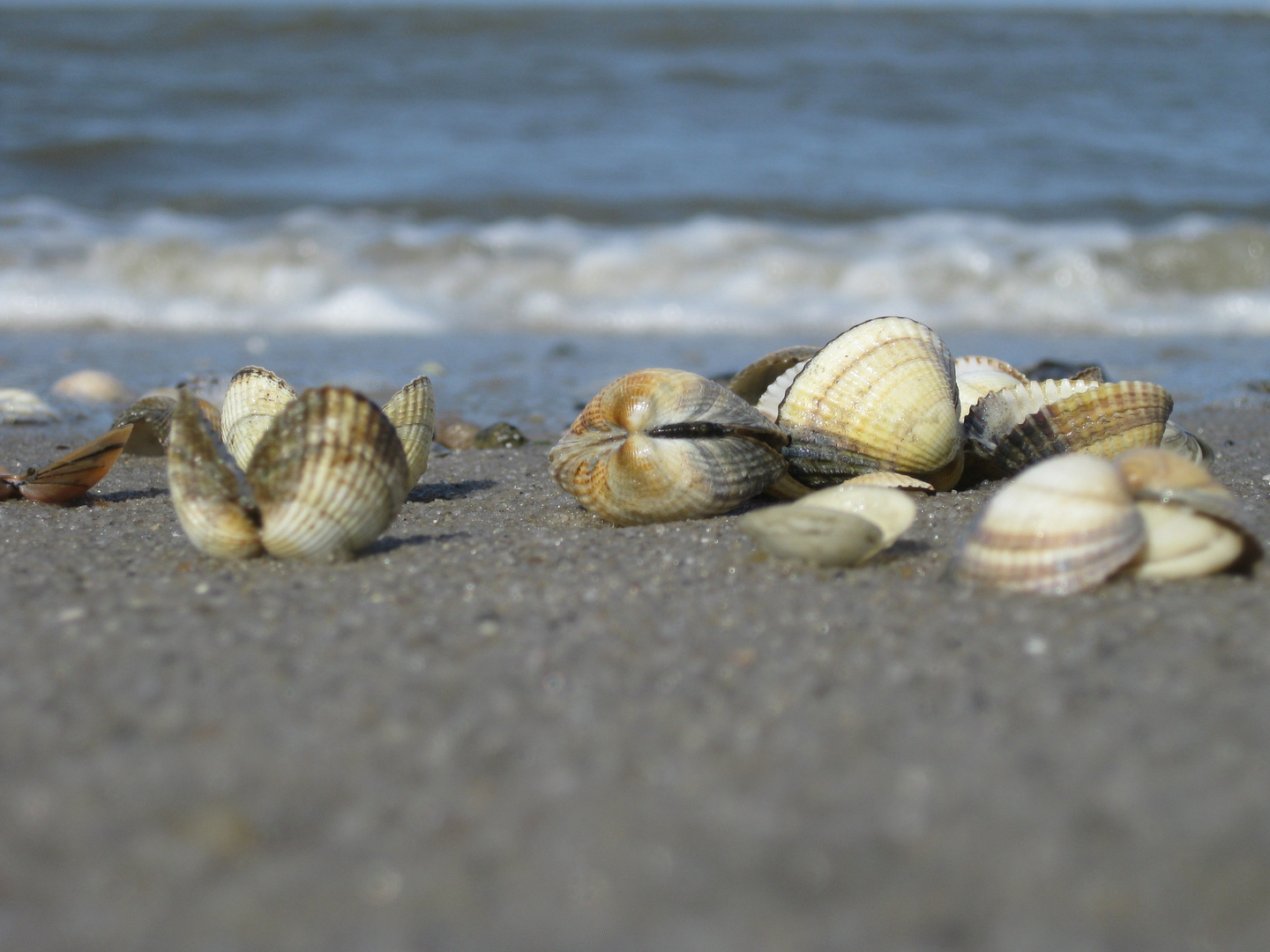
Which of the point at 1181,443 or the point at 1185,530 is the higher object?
the point at 1185,530

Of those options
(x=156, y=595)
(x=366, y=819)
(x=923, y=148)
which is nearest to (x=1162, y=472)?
(x=366, y=819)

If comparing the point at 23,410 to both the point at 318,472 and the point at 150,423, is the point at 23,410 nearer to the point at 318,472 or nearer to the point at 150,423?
the point at 150,423

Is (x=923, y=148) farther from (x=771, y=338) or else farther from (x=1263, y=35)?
(x=1263, y=35)

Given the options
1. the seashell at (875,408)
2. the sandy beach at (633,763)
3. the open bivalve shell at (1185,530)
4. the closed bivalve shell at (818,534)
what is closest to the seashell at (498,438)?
the seashell at (875,408)

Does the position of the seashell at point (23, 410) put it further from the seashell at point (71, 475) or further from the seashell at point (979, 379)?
the seashell at point (979, 379)

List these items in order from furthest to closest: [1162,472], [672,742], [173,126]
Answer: [173,126], [1162,472], [672,742]

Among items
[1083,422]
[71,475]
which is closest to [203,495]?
[71,475]
